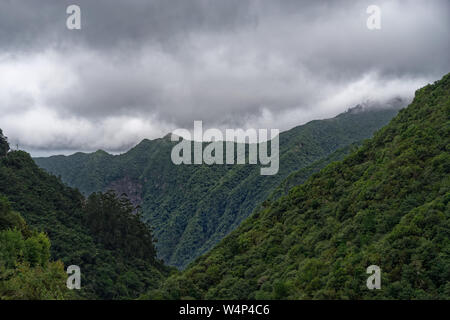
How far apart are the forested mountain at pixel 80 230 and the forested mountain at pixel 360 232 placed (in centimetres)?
1572

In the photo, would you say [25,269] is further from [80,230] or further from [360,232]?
[80,230]

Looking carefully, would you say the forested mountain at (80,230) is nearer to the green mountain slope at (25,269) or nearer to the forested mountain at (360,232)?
the green mountain slope at (25,269)

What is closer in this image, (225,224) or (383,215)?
(383,215)

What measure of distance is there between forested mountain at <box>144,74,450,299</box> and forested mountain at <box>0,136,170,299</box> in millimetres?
15723

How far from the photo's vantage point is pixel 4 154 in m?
61.1

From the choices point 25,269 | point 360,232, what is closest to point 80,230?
point 25,269

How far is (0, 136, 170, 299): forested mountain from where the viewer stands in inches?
1646

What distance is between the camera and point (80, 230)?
56344 millimetres

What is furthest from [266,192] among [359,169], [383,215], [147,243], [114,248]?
[383,215]

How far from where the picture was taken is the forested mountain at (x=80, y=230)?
41.8m

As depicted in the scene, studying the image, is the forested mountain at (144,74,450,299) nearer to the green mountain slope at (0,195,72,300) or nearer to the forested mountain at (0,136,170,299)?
the green mountain slope at (0,195,72,300)

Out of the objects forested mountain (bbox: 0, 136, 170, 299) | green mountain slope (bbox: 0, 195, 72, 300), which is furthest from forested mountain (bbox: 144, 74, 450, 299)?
forested mountain (bbox: 0, 136, 170, 299)
